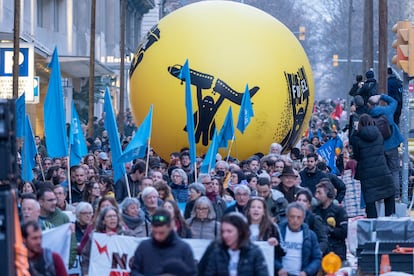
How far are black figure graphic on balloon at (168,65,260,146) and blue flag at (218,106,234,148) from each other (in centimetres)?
113

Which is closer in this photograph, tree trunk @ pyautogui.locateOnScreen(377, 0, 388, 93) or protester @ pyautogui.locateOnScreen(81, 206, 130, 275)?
protester @ pyautogui.locateOnScreen(81, 206, 130, 275)

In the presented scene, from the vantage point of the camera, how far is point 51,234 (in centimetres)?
1339

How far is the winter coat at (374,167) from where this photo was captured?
65.0ft

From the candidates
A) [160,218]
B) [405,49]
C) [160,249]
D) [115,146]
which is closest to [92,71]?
[405,49]

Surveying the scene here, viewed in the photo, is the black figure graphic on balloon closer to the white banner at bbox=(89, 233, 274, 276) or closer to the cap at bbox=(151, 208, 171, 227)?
the white banner at bbox=(89, 233, 274, 276)

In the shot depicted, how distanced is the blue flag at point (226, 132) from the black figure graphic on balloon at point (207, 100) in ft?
3.72

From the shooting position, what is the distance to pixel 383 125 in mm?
20781

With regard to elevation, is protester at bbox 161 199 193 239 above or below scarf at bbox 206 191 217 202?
below

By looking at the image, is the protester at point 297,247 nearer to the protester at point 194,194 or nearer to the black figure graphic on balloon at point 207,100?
the protester at point 194,194

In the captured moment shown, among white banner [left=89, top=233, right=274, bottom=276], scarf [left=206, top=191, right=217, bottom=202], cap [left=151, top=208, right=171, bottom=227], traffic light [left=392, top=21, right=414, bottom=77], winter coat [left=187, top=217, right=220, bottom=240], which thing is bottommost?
white banner [left=89, top=233, right=274, bottom=276]

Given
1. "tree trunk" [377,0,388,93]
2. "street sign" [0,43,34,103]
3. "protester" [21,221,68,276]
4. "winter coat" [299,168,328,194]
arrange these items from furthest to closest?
1. "tree trunk" [377,0,388,93]
2. "street sign" [0,43,34,103]
3. "winter coat" [299,168,328,194]
4. "protester" [21,221,68,276]

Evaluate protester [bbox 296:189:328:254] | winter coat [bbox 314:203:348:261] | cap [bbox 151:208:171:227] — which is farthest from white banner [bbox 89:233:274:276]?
winter coat [bbox 314:203:348:261]

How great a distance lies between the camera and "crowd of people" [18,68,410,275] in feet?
36.2

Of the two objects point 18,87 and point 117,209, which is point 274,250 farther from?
point 18,87
